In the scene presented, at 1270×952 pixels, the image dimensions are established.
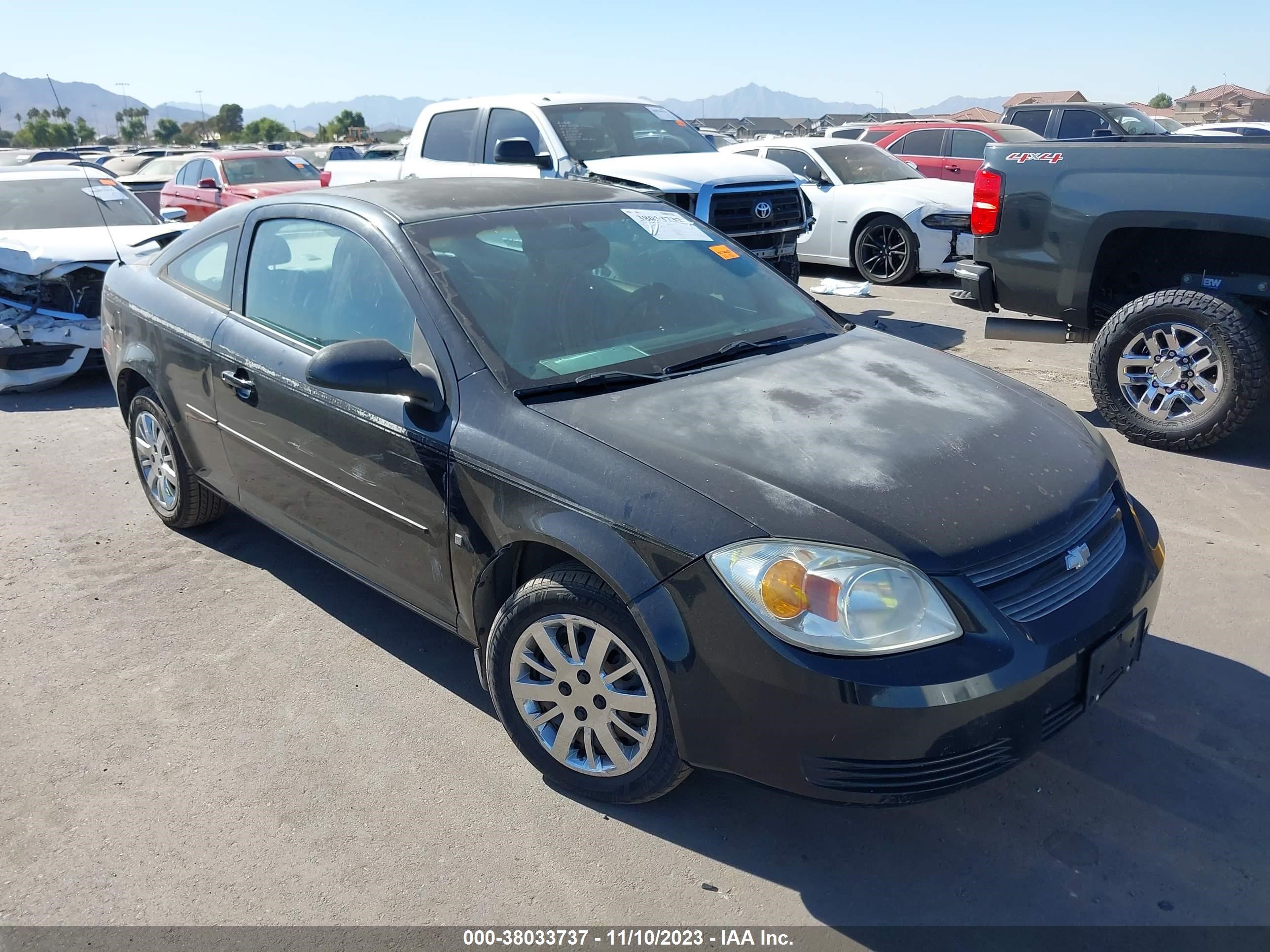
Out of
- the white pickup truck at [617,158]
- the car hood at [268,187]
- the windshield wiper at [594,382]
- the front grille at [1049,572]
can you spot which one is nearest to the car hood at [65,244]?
the white pickup truck at [617,158]

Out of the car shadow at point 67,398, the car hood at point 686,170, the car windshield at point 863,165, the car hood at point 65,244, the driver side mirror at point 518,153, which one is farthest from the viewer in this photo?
the car windshield at point 863,165

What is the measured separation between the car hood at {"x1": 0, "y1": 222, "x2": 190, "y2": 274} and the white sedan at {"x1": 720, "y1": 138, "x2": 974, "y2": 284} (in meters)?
6.49

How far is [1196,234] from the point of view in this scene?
18.5 feet

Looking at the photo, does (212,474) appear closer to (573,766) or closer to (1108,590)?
(573,766)

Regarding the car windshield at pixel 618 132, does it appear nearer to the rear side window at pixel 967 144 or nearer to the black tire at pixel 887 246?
the black tire at pixel 887 246

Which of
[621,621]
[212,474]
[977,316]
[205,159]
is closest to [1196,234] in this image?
[977,316]

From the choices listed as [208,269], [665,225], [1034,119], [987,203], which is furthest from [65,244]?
[1034,119]

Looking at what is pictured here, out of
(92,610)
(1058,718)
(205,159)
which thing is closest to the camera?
(1058,718)

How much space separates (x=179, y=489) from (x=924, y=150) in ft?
41.0

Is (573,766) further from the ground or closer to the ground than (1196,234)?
closer to the ground

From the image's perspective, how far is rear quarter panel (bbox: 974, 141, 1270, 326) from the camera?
203 inches

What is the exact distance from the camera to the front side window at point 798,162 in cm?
1134

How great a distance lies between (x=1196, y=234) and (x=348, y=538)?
16.1 ft

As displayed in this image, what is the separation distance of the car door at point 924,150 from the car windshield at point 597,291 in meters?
10.9
